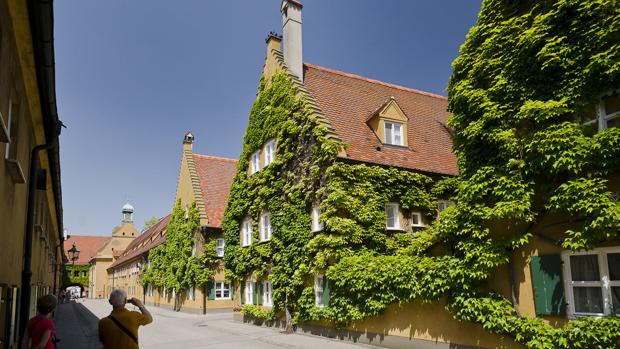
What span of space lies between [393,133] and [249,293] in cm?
1096

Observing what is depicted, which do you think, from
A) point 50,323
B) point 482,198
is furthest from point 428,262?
point 50,323

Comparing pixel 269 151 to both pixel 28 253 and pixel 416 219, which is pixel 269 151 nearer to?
pixel 416 219

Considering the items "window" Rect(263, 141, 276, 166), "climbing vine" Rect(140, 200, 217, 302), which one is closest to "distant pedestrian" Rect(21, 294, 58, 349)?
"window" Rect(263, 141, 276, 166)

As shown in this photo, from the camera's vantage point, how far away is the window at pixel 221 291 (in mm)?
34656

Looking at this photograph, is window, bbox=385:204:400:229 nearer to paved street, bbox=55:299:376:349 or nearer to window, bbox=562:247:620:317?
paved street, bbox=55:299:376:349

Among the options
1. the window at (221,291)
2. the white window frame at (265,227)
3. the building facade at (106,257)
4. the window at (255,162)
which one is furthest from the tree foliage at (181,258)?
the building facade at (106,257)

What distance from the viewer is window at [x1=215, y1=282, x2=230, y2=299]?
34656mm

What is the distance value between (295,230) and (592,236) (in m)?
12.3

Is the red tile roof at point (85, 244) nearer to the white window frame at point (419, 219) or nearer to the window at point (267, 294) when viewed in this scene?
the window at point (267, 294)

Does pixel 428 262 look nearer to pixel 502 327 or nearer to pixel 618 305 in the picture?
pixel 502 327

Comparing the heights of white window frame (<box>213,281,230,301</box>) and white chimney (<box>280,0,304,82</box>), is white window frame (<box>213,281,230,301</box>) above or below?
below

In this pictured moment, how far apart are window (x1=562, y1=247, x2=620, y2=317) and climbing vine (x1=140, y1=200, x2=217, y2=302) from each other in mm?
26252

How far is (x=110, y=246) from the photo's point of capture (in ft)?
303

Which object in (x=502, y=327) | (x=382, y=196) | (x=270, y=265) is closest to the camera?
(x=502, y=327)
